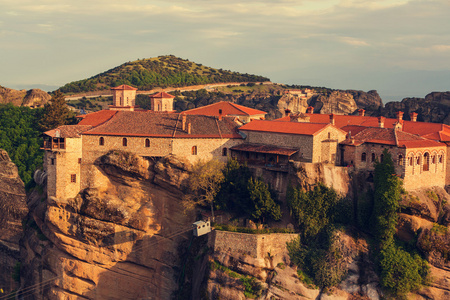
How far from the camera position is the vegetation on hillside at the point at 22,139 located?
80.4 meters

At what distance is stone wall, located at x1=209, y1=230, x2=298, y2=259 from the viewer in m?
47.4

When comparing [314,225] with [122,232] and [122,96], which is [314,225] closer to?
[122,232]

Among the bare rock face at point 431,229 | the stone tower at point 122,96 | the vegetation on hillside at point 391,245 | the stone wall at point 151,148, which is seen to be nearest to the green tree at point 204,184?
the stone wall at point 151,148

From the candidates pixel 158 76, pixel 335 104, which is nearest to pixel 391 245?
pixel 335 104

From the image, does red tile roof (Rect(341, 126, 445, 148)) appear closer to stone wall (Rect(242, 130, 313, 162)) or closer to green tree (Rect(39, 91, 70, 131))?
stone wall (Rect(242, 130, 313, 162))

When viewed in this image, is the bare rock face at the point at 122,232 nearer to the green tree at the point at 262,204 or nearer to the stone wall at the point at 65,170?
the stone wall at the point at 65,170

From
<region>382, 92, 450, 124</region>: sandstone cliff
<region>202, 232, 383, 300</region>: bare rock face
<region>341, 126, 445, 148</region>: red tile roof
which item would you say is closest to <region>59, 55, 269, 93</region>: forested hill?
<region>382, 92, 450, 124</region>: sandstone cliff

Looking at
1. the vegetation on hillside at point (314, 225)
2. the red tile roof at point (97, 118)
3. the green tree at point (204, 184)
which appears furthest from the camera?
the red tile roof at point (97, 118)

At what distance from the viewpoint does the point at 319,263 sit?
47.6m

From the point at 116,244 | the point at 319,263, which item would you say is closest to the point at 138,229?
the point at 116,244

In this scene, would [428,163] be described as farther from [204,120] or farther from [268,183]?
[204,120]

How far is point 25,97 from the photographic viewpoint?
114938 mm

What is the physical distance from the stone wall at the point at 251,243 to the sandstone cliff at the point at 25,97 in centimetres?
7576

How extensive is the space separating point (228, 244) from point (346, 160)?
14.9 m
